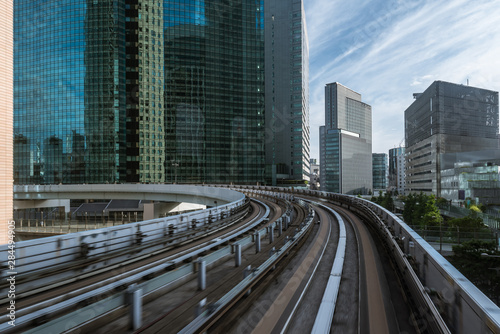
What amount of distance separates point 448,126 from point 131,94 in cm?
11547

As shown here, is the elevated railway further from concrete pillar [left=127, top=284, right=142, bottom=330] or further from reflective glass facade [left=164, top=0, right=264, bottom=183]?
reflective glass facade [left=164, top=0, right=264, bottom=183]

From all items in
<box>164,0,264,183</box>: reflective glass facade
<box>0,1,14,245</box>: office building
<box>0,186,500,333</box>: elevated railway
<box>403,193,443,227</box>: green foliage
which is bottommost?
<box>403,193,443,227</box>: green foliage

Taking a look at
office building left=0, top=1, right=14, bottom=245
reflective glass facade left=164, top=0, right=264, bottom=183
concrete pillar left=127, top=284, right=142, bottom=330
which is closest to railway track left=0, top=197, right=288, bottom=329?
concrete pillar left=127, top=284, right=142, bottom=330

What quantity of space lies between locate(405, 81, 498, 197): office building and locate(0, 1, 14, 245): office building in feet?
356

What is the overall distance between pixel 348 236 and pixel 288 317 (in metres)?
8.97

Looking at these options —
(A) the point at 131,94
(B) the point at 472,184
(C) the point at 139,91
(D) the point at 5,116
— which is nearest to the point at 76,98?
(A) the point at 131,94

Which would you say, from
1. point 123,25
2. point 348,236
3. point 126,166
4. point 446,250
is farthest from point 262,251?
point 123,25

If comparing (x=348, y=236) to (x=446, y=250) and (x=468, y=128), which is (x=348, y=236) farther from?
(x=468, y=128)

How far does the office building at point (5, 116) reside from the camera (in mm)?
16422

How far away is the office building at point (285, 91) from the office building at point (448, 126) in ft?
158

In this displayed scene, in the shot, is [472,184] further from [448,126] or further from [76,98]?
[76,98]

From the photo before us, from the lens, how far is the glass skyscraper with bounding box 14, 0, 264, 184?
85.3 m

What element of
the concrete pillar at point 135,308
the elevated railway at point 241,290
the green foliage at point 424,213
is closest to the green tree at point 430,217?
the green foliage at point 424,213

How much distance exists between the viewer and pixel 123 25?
3536 inches
